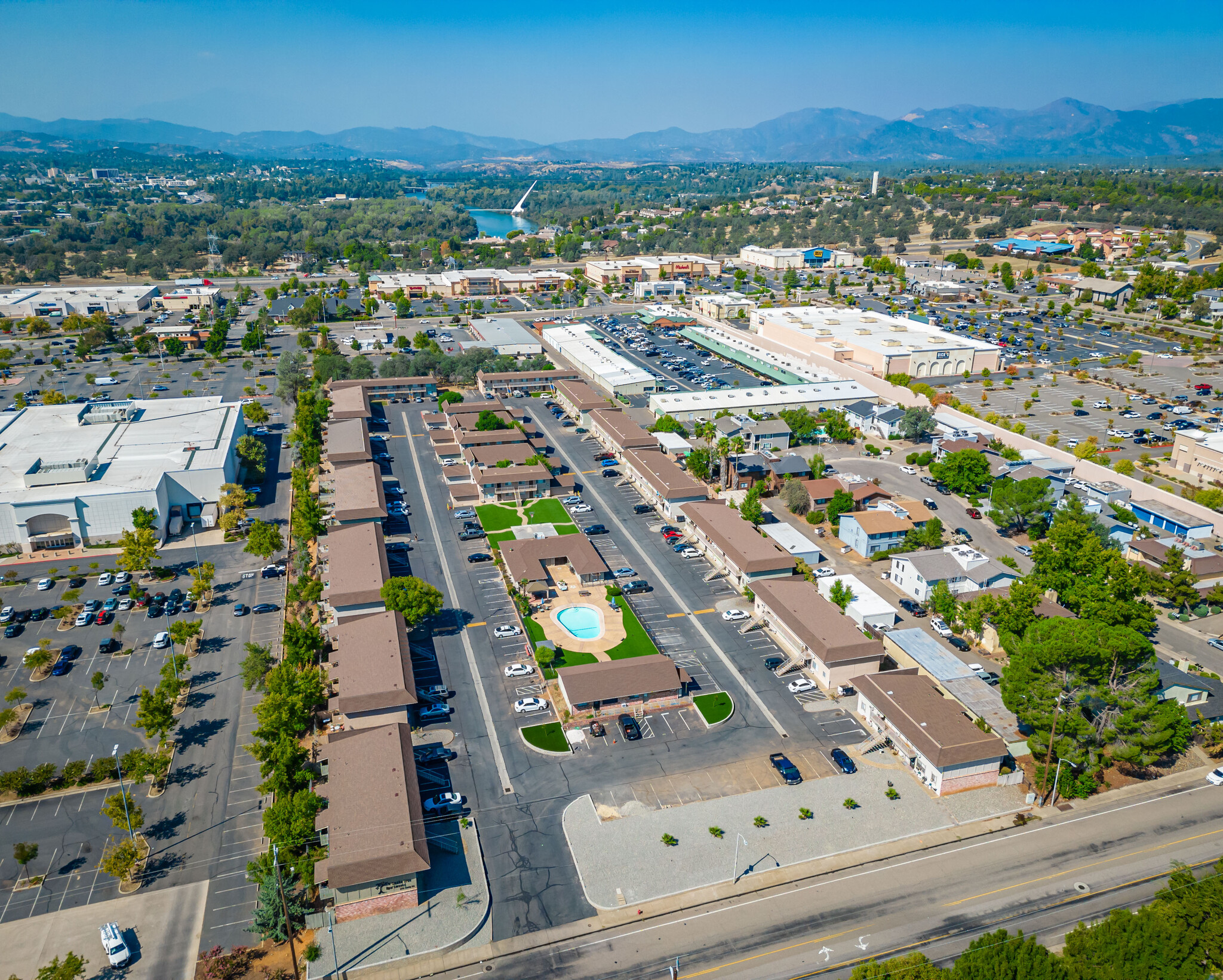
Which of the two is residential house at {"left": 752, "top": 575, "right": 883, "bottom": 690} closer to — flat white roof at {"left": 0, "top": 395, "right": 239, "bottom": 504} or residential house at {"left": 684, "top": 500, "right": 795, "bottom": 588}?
residential house at {"left": 684, "top": 500, "right": 795, "bottom": 588}

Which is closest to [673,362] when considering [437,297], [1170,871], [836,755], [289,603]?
[437,297]

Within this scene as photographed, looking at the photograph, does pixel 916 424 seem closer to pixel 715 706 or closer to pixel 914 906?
pixel 715 706

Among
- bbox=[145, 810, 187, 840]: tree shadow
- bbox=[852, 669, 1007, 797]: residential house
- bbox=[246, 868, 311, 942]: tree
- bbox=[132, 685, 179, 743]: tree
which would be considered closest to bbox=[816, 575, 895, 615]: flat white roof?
Answer: bbox=[852, 669, 1007, 797]: residential house

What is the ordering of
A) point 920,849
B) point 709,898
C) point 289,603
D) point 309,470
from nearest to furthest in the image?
1. point 709,898
2. point 920,849
3. point 289,603
4. point 309,470

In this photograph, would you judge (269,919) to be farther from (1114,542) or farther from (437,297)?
(437,297)

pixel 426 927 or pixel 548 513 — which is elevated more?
Result: pixel 548 513

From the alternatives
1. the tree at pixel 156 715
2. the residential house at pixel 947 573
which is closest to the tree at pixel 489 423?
the residential house at pixel 947 573

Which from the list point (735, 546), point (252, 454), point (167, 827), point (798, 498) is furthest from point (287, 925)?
point (252, 454)
